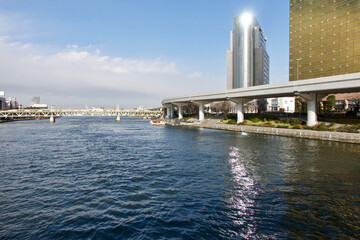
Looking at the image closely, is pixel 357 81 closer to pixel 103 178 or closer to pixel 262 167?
pixel 262 167

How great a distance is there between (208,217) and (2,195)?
48.3 ft

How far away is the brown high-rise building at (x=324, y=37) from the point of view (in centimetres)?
10912

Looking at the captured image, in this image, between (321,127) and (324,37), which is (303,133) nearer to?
(321,127)

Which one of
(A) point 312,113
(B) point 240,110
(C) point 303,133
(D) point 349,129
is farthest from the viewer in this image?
(B) point 240,110

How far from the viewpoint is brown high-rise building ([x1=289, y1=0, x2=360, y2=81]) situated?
358ft

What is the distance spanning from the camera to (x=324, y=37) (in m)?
121

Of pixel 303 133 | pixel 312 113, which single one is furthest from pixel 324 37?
pixel 303 133

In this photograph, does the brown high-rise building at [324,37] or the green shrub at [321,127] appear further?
the brown high-rise building at [324,37]

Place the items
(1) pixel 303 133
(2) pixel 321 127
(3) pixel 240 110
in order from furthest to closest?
(3) pixel 240 110 → (1) pixel 303 133 → (2) pixel 321 127

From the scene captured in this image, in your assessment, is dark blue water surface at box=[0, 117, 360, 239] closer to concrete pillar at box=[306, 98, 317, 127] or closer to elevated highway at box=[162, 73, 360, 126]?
elevated highway at box=[162, 73, 360, 126]

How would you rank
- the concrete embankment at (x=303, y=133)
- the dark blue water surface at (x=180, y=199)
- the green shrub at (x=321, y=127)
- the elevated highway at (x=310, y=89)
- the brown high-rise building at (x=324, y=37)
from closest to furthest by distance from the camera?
the dark blue water surface at (x=180, y=199), the concrete embankment at (x=303, y=133), the elevated highway at (x=310, y=89), the green shrub at (x=321, y=127), the brown high-rise building at (x=324, y=37)

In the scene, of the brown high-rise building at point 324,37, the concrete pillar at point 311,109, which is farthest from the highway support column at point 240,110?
the brown high-rise building at point 324,37

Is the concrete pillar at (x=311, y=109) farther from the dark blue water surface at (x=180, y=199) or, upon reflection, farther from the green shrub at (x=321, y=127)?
the dark blue water surface at (x=180, y=199)

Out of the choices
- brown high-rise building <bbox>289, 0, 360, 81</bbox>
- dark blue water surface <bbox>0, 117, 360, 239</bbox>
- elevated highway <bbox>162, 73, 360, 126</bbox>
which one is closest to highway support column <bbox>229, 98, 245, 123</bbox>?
elevated highway <bbox>162, 73, 360, 126</bbox>
